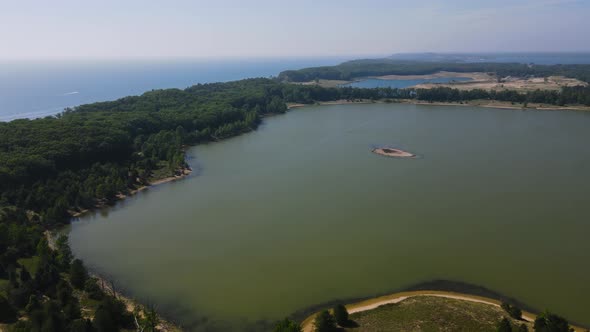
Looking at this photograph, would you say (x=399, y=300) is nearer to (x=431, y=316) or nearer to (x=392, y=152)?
(x=431, y=316)

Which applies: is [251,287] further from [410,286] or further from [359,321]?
[410,286]

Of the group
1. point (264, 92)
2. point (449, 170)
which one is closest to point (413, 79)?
point (264, 92)

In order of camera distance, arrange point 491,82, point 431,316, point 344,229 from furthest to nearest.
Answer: point 491,82 → point 344,229 → point 431,316

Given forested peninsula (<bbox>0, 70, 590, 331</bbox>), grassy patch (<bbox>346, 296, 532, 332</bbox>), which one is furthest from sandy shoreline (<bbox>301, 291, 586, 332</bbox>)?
forested peninsula (<bbox>0, 70, 590, 331</bbox>)

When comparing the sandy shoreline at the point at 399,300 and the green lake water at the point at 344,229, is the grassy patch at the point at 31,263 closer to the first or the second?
the green lake water at the point at 344,229

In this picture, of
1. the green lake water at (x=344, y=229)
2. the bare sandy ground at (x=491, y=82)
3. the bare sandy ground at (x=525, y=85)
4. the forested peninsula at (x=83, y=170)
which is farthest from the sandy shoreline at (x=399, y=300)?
the bare sandy ground at (x=525, y=85)

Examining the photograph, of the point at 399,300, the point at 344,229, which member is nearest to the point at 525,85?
the point at 344,229
